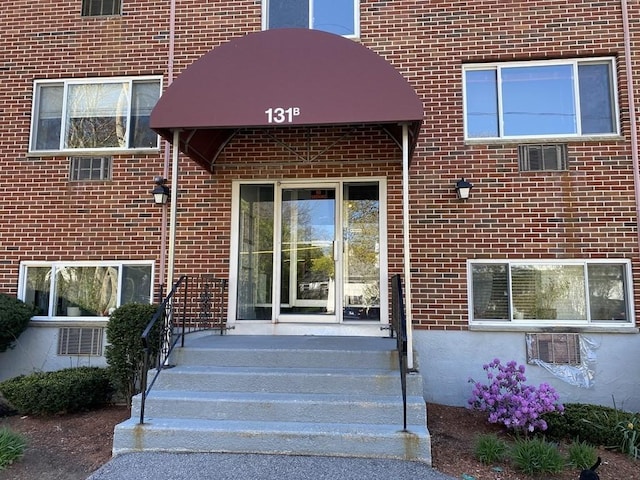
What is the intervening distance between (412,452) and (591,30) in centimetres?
623

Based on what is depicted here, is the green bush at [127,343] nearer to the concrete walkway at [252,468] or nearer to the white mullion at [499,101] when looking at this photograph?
the concrete walkway at [252,468]

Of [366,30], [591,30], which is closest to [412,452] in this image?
[366,30]

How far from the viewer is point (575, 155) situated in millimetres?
6785

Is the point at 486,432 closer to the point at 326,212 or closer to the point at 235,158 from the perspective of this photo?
the point at 326,212

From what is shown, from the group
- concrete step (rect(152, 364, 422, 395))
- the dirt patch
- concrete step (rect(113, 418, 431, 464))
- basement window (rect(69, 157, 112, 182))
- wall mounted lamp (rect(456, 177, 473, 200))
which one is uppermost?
basement window (rect(69, 157, 112, 182))

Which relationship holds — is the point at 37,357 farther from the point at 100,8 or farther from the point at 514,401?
the point at 514,401

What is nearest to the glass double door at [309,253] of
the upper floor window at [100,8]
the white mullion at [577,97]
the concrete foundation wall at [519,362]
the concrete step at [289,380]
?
the concrete foundation wall at [519,362]

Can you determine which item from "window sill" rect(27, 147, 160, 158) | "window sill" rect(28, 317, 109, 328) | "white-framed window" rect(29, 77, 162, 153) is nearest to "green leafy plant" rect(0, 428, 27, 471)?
"window sill" rect(28, 317, 109, 328)

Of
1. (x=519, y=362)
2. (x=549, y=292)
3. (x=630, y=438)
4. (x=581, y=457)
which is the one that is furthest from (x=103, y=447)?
(x=549, y=292)

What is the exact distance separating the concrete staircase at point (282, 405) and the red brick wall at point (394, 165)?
1838 mm

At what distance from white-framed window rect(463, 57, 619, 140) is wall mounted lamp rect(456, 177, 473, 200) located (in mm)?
755

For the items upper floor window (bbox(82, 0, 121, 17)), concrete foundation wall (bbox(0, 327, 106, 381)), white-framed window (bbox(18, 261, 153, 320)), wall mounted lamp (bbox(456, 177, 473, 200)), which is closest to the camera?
wall mounted lamp (bbox(456, 177, 473, 200))

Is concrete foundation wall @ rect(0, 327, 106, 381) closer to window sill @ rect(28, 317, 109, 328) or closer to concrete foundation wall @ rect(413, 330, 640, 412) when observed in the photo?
window sill @ rect(28, 317, 109, 328)

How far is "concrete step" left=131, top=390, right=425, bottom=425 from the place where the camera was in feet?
15.2
